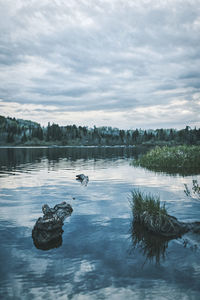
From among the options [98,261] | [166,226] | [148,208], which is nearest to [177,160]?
[148,208]

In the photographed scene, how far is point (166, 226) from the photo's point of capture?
1154 cm

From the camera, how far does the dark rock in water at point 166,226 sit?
11406mm

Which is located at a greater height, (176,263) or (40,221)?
(40,221)

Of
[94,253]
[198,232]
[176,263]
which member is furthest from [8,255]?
[198,232]

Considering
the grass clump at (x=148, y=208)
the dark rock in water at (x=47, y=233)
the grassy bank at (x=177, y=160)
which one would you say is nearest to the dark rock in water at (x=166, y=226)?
the grass clump at (x=148, y=208)

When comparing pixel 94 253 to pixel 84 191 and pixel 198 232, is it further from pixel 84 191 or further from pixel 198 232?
pixel 84 191

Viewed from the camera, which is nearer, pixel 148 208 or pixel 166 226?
pixel 166 226

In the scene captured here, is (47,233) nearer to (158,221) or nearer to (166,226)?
(158,221)

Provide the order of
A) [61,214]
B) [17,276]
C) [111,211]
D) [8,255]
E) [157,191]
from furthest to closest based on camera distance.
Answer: [157,191] < [111,211] < [61,214] < [8,255] < [17,276]

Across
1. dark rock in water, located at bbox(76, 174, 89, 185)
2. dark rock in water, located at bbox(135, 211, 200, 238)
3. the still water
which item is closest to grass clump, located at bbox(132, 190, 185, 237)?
dark rock in water, located at bbox(135, 211, 200, 238)

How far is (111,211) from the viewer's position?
16016 millimetres

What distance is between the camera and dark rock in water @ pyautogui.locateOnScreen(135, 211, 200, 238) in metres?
11.4

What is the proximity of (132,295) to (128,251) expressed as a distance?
2811 millimetres

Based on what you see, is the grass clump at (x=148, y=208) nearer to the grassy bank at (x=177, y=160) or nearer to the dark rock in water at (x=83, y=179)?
the dark rock in water at (x=83, y=179)
